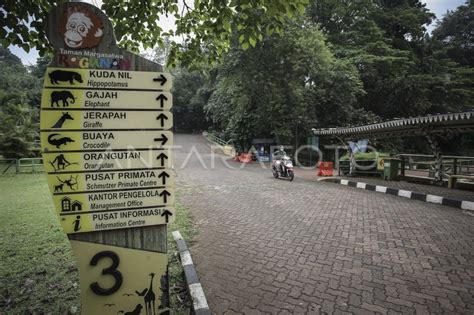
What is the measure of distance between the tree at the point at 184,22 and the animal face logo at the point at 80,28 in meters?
0.86

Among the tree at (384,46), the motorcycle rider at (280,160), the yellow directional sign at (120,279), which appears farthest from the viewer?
the tree at (384,46)

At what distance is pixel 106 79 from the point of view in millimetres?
2502

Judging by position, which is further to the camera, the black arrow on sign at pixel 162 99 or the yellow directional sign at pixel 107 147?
the black arrow on sign at pixel 162 99

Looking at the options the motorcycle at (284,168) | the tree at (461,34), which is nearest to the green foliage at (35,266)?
the motorcycle at (284,168)

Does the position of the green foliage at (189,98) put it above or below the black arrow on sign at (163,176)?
above

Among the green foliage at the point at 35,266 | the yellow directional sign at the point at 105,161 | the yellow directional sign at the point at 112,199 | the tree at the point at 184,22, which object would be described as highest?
the tree at the point at 184,22

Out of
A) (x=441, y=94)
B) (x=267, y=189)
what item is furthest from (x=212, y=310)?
(x=441, y=94)

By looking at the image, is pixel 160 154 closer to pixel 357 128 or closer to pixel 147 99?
pixel 147 99

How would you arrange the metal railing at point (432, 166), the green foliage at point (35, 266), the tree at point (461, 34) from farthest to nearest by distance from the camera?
the tree at point (461, 34), the metal railing at point (432, 166), the green foliage at point (35, 266)

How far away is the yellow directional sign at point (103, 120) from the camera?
2387 millimetres

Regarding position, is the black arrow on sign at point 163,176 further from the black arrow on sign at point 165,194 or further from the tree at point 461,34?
the tree at point 461,34

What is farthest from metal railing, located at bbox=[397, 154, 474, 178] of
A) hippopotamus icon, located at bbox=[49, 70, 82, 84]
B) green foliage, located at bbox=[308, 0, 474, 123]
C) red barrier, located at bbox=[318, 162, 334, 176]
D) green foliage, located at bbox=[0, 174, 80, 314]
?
hippopotamus icon, located at bbox=[49, 70, 82, 84]

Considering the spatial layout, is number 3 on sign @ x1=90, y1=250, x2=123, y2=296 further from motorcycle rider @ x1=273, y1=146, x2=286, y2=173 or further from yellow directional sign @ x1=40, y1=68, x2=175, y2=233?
motorcycle rider @ x1=273, y1=146, x2=286, y2=173

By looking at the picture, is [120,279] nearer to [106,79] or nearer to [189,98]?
[106,79]
